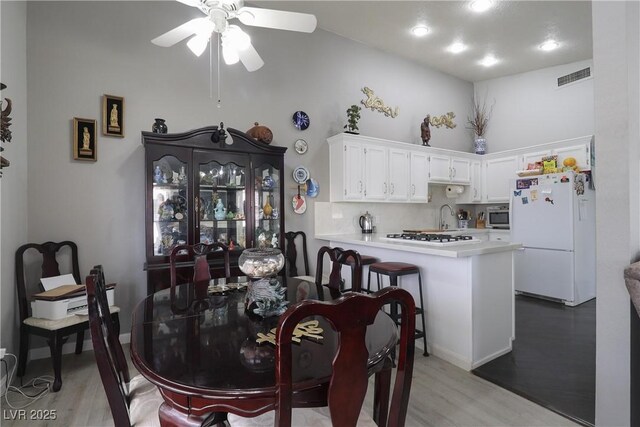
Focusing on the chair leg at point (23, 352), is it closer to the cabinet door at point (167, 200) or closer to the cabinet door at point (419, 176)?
the cabinet door at point (167, 200)

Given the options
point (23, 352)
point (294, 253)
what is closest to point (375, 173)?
point (294, 253)

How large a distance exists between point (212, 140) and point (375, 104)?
253 cm

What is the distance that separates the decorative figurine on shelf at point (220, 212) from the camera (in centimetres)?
318

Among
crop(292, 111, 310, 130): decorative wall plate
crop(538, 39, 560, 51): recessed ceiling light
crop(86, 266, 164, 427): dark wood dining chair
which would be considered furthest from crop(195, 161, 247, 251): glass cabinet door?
crop(538, 39, 560, 51): recessed ceiling light

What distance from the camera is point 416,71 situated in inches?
198

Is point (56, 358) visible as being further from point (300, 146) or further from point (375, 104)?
point (375, 104)

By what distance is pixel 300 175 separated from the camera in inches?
152

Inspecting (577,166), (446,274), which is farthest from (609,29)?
(577,166)

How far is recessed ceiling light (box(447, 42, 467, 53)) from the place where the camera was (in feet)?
14.5

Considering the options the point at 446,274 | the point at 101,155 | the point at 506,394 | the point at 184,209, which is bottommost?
the point at 506,394

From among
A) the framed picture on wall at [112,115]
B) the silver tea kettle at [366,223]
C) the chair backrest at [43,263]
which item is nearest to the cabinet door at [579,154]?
the silver tea kettle at [366,223]

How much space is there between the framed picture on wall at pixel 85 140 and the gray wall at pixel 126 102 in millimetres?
53

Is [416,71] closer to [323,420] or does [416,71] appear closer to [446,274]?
[446,274]

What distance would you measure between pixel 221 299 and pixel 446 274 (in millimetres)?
1808
